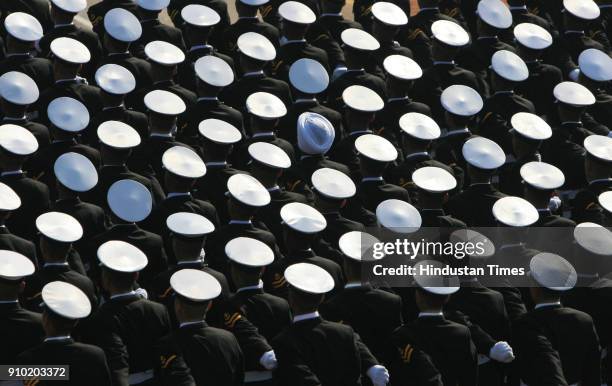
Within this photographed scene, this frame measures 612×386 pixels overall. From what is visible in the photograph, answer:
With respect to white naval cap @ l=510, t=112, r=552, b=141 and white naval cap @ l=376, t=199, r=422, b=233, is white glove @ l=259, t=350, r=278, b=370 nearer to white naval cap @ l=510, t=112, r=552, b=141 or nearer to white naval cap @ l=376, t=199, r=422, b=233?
white naval cap @ l=376, t=199, r=422, b=233

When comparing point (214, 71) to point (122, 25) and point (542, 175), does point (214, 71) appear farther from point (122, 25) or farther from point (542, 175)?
point (542, 175)

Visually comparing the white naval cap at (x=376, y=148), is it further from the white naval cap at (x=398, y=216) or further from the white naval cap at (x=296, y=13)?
the white naval cap at (x=296, y=13)

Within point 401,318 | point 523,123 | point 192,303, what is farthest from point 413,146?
point 192,303

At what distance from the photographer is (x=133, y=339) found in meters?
8.57

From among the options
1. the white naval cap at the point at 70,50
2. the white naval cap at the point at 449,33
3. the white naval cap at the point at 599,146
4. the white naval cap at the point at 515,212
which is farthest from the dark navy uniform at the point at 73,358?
the white naval cap at the point at 449,33

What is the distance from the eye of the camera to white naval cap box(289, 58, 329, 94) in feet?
36.0

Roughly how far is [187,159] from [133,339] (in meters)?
1.62

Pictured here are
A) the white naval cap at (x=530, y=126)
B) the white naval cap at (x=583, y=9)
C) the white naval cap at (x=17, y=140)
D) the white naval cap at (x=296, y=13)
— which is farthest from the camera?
the white naval cap at (x=583, y=9)

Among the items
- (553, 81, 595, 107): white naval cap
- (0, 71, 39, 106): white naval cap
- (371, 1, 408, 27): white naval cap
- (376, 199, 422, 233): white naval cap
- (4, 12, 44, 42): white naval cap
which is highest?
(4, 12, 44, 42): white naval cap

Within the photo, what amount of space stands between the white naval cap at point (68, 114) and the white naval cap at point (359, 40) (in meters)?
2.44

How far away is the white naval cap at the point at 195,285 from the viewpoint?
8.37 m

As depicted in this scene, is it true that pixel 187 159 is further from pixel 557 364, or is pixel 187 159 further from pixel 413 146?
pixel 557 364

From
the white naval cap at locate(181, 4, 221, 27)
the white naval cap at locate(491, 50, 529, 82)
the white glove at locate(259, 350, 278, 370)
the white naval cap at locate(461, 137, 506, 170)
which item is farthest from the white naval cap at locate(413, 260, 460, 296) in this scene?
the white naval cap at locate(181, 4, 221, 27)

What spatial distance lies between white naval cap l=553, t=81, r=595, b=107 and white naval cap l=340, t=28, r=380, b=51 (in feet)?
5.09
